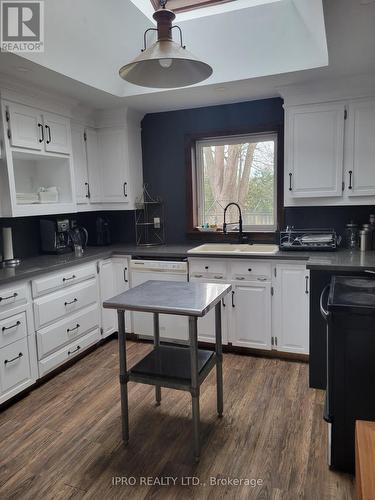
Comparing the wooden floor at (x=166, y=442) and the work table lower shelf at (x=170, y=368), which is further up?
the work table lower shelf at (x=170, y=368)

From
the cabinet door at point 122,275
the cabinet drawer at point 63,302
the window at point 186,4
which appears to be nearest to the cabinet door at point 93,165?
the cabinet door at point 122,275

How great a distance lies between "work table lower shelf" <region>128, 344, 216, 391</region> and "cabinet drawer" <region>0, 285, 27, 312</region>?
3.30 feet

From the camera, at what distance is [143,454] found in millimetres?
2096

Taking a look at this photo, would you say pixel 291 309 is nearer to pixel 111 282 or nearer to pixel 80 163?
pixel 111 282

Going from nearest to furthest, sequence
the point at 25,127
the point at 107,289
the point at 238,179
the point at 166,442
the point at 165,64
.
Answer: the point at 165,64
the point at 166,442
the point at 25,127
the point at 107,289
the point at 238,179

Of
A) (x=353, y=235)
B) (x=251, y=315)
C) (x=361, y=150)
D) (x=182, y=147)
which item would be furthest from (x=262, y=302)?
(x=182, y=147)

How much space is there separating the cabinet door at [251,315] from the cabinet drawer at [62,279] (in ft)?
4.30

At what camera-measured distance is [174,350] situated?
2.46 m

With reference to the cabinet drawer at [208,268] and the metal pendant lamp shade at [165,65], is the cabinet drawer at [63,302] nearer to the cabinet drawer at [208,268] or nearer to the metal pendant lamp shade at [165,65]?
the cabinet drawer at [208,268]

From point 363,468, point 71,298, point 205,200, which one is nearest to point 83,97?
point 205,200

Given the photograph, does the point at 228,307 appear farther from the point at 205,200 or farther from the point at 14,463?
the point at 14,463

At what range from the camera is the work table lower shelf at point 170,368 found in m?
2.08

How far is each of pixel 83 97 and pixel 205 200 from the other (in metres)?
1.55

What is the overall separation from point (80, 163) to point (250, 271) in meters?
1.97
